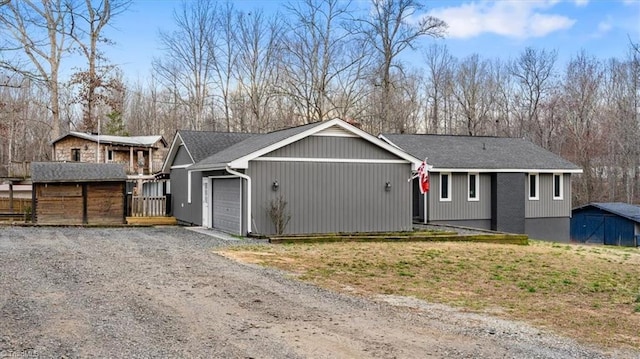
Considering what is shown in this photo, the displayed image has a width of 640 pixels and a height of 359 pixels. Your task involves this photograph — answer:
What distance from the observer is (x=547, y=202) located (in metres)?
24.9

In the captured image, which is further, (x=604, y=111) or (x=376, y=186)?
(x=604, y=111)

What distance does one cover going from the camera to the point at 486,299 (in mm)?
8633

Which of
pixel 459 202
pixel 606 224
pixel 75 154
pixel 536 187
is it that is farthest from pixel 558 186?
pixel 75 154

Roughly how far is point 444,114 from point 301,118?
41.3ft

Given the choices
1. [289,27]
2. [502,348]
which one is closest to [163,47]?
[289,27]

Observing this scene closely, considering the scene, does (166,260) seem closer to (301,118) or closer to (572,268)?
(572,268)

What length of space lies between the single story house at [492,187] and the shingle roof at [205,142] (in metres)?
6.68

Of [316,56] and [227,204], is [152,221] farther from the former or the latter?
[316,56]

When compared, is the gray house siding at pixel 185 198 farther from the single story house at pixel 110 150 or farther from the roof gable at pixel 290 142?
the single story house at pixel 110 150

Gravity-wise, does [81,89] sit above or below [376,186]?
above

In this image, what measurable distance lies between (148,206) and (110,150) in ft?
40.5

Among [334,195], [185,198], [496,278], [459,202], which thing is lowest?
[496,278]

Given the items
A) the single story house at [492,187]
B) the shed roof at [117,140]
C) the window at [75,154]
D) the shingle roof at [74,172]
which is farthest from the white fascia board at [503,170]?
the window at [75,154]

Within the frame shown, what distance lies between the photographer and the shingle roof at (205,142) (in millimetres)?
21797
